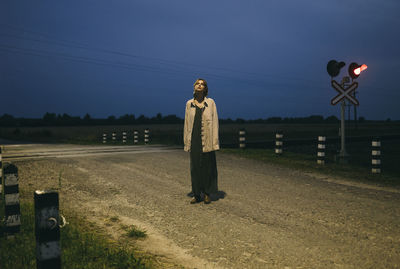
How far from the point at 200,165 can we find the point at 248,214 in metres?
1.18

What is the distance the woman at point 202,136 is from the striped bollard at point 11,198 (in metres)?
2.72

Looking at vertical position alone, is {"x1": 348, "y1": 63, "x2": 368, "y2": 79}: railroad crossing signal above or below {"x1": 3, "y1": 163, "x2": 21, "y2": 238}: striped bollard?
above

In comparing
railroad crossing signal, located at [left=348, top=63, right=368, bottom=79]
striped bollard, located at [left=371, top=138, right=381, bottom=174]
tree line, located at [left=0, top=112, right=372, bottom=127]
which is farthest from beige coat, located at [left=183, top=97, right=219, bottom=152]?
tree line, located at [left=0, top=112, right=372, bottom=127]

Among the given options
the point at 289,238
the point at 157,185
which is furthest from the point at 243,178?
the point at 289,238

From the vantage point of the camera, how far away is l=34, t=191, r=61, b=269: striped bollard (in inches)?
95.0

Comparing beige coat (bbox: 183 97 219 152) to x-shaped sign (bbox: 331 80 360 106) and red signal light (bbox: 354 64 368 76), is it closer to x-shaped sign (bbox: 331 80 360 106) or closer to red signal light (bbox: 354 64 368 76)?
x-shaped sign (bbox: 331 80 360 106)

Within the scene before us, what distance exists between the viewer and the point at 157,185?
745 cm

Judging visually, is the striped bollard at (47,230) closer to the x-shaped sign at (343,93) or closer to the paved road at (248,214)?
the paved road at (248,214)

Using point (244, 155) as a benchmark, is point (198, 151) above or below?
above

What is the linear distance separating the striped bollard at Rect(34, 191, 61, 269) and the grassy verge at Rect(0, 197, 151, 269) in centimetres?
101

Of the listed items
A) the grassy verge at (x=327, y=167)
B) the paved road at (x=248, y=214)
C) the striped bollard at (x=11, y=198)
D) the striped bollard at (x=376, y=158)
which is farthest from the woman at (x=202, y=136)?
the striped bollard at (x=376, y=158)

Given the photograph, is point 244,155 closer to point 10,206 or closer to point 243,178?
point 243,178

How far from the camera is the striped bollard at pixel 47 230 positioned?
2.41 m

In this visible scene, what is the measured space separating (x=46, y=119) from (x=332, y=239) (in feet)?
239
